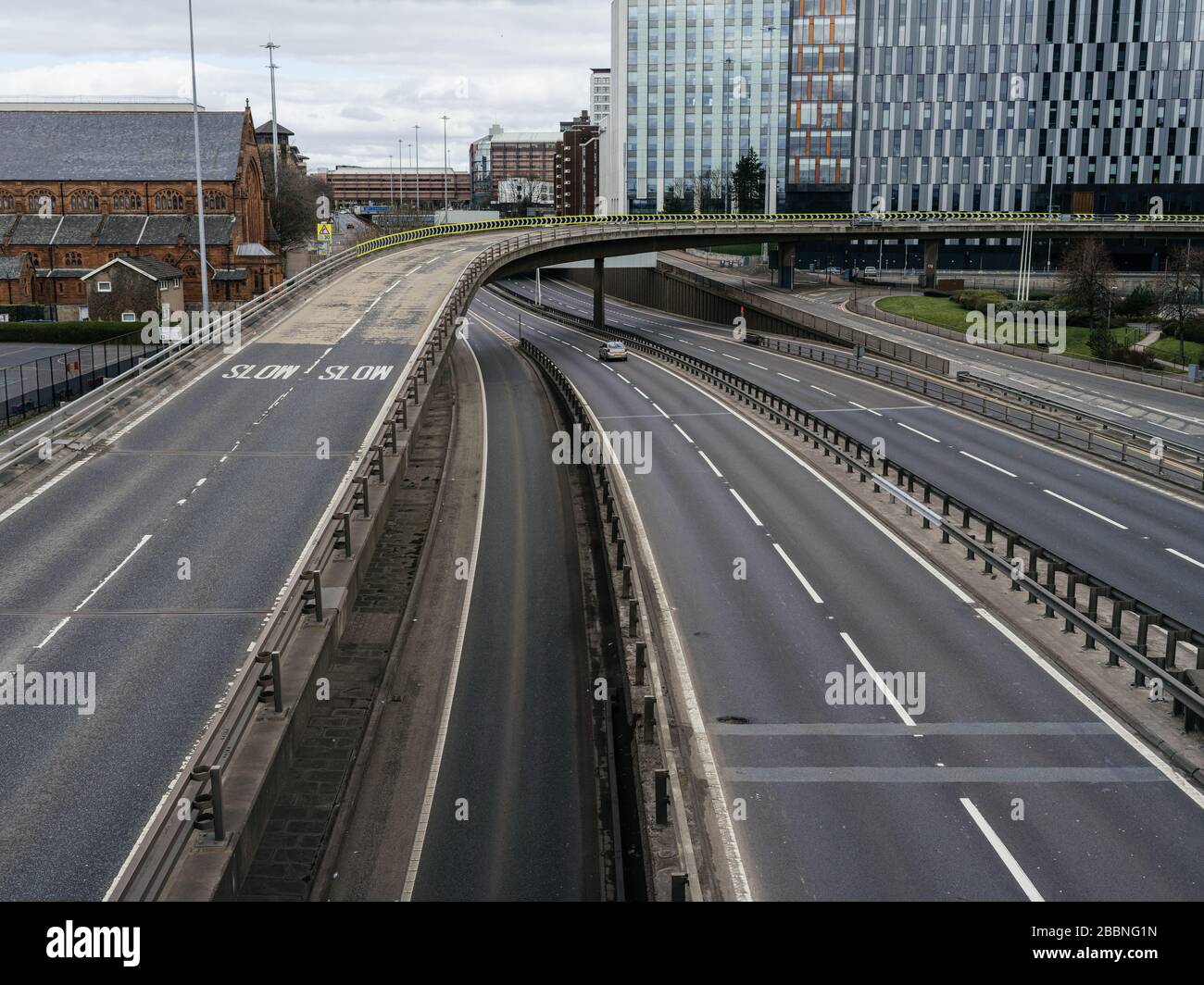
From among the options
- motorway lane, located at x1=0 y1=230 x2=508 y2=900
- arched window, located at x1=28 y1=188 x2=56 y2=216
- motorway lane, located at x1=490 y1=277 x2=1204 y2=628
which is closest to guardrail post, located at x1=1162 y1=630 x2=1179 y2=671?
motorway lane, located at x1=490 y1=277 x2=1204 y2=628

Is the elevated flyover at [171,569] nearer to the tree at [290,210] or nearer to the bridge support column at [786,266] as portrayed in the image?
the bridge support column at [786,266]

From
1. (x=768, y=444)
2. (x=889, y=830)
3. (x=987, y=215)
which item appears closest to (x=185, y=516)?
(x=889, y=830)

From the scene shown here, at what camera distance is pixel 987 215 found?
11906cm

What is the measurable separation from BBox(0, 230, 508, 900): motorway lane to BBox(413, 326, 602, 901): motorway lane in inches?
173

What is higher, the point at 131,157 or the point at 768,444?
the point at 131,157

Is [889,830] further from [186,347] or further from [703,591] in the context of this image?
[186,347]

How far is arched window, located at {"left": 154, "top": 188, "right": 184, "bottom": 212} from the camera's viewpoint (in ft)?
312

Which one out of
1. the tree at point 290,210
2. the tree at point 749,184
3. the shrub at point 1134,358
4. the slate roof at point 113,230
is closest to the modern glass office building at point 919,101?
the tree at point 749,184

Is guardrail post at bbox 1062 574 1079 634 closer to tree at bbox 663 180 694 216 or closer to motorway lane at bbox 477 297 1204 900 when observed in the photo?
motorway lane at bbox 477 297 1204 900

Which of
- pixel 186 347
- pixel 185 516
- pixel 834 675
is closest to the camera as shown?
pixel 834 675

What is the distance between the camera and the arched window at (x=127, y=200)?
9538cm
